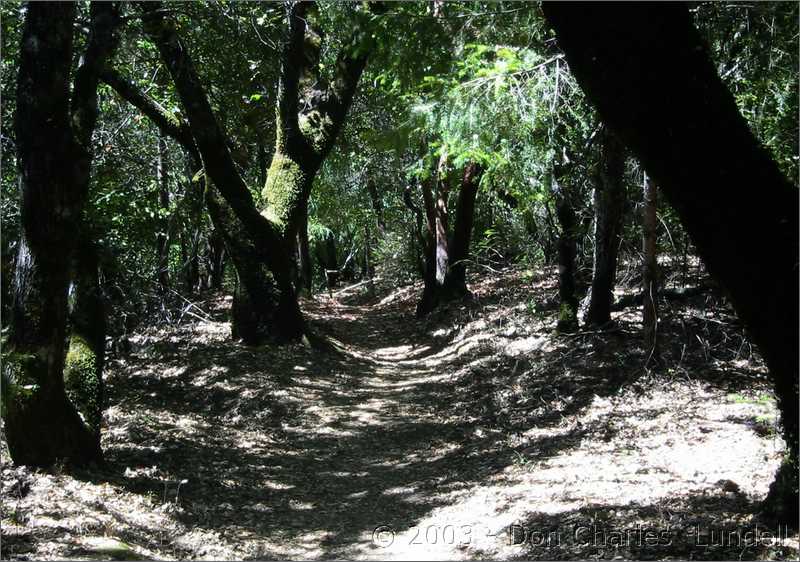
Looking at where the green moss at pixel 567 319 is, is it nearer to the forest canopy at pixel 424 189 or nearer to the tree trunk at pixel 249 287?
the forest canopy at pixel 424 189

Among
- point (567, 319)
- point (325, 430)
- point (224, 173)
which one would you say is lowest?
point (325, 430)

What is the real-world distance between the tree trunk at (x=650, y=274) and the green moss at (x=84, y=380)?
6.16 metres

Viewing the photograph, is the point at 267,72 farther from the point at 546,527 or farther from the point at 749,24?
the point at 546,527

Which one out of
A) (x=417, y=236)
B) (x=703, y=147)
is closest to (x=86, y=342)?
(x=703, y=147)

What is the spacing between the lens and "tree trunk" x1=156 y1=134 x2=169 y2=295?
464 inches

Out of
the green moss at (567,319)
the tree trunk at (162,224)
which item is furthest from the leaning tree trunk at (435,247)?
the green moss at (567,319)

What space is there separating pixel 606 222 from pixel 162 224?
7.31m

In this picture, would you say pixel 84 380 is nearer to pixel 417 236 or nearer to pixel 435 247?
pixel 435 247

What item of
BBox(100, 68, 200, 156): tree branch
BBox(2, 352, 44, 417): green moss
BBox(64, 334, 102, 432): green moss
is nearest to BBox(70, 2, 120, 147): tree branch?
BBox(2, 352, 44, 417): green moss

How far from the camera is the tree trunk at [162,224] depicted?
11781 mm

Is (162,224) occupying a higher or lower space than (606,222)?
higher

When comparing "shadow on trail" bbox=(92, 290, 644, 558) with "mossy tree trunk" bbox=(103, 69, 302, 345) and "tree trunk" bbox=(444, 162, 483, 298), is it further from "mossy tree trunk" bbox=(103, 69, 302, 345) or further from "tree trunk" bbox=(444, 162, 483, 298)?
"tree trunk" bbox=(444, 162, 483, 298)

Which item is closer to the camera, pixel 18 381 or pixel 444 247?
pixel 18 381

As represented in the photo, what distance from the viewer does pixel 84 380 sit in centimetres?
646
